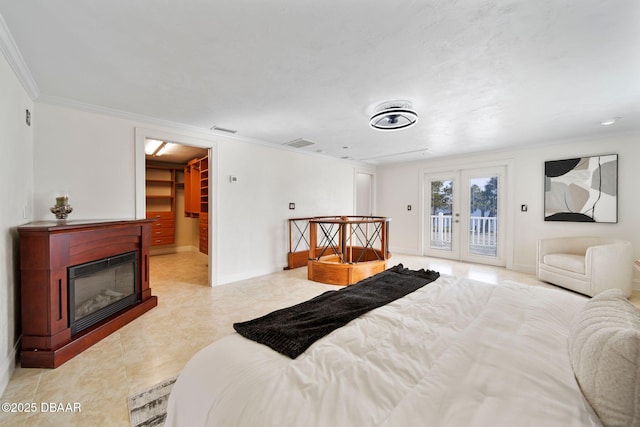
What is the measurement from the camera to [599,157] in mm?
3963

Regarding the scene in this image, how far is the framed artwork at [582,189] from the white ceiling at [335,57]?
879 mm

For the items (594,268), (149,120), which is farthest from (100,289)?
(594,268)

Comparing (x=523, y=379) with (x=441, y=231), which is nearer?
(x=523, y=379)

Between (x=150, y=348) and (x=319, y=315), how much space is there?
178 cm

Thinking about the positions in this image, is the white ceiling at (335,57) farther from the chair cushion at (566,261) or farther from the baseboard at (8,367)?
the baseboard at (8,367)

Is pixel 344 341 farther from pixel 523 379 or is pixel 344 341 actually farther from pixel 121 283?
pixel 121 283

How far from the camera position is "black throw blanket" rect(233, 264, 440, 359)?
113 cm

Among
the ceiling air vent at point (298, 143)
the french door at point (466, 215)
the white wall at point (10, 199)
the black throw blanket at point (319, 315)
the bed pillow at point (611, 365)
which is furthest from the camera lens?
the french door at point (466, 215)

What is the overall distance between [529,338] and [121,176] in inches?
159

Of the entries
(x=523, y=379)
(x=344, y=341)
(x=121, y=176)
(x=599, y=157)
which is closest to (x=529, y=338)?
(x=523, y=379)

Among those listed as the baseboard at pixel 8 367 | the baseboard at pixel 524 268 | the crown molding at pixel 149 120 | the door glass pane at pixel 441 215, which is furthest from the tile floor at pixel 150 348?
the crown molding at pixel 149 120

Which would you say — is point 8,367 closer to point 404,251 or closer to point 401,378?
point 401,378

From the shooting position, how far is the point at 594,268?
3.27 m

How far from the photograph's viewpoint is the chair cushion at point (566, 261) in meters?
3.44
